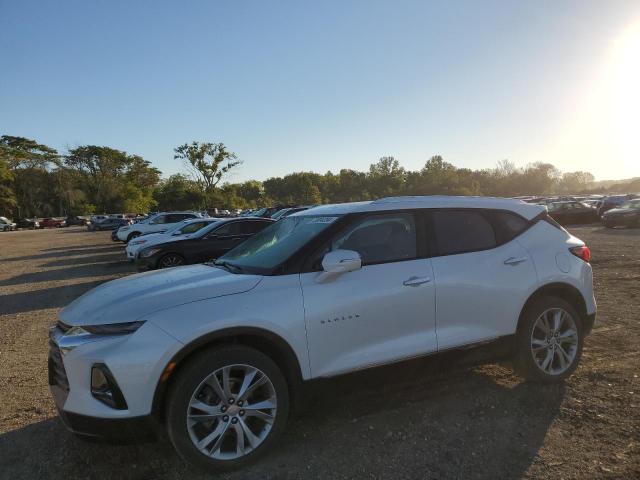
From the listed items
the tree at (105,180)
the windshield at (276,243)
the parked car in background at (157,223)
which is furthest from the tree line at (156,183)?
the windshield at (276,243)

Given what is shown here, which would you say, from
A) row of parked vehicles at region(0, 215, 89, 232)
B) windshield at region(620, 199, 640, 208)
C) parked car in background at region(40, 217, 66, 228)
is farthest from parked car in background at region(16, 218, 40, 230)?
windshield at region(620, 199, 640, 208)

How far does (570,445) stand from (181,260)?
9.79 meters

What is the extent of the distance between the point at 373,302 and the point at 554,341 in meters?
1.94

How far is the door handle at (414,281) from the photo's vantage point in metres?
3.61

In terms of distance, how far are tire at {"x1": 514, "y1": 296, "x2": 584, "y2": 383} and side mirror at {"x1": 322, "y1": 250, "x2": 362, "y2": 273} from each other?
1741mm

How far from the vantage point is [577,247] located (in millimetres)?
4453

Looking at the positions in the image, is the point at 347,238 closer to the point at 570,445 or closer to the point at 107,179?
the point at 570,445

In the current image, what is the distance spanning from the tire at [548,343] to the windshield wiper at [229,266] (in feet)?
7.94

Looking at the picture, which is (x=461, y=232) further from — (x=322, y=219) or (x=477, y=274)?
(x=322, y=219)

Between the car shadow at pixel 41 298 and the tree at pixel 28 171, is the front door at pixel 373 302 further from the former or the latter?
the tree at pixel 28 171

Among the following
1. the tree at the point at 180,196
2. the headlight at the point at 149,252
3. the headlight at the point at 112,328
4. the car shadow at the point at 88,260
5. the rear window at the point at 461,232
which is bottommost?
the car shadow at the point at 88,260

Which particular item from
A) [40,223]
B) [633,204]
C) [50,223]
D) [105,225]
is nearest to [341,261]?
[633,204]

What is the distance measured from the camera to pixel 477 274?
3930 millimetres

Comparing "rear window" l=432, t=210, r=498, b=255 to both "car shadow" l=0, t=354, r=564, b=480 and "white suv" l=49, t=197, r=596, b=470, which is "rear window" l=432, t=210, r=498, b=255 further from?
"car shadow" l=0, t=354, r=564, b=480
